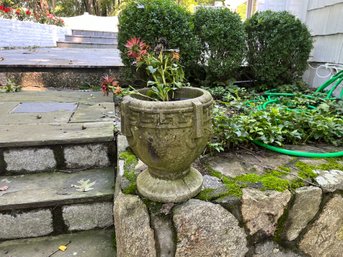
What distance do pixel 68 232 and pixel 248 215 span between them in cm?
104

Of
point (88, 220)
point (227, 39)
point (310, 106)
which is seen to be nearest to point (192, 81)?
point (227, 39)

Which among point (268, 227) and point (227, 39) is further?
point (227, 39)

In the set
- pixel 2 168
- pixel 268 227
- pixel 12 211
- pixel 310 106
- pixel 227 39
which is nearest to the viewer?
pixel 268 227

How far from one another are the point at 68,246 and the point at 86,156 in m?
0.58

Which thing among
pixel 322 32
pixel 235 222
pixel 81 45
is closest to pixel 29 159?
pixel 235 222

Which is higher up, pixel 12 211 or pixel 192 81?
pixel 192 81

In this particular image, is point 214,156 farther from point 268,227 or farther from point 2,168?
point 2,168

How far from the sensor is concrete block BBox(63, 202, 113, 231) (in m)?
1.56

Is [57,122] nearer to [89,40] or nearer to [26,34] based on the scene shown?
[26,34]

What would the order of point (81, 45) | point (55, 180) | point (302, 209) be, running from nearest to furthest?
point (302, 209)
point (55, 180)
point (81, 45)

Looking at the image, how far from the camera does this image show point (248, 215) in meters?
1.28

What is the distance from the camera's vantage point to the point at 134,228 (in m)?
1.22

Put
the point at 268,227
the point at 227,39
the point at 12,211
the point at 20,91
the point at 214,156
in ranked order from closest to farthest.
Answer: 1. the point at 268,227
2. the point at 12,211
3. the point at 214,156
4. the point at 227,39
5. the point at 20,91

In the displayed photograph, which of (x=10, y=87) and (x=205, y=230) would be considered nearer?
(x=205, y=230)
